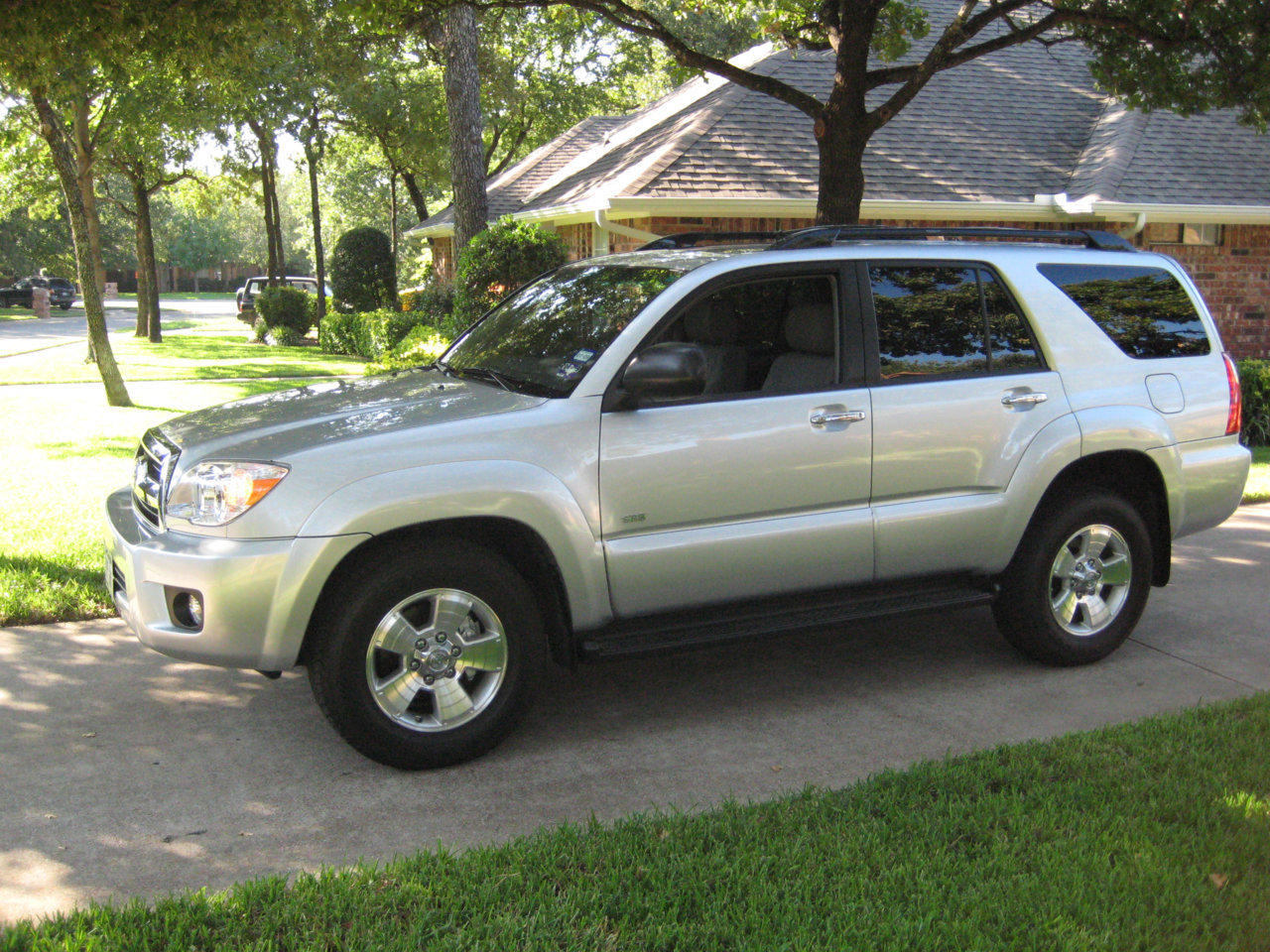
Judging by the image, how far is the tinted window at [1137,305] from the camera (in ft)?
18.2

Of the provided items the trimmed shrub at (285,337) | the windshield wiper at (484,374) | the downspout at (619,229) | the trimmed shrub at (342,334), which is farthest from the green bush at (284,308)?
the windshield wiper at (484,374)

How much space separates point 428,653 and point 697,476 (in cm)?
123

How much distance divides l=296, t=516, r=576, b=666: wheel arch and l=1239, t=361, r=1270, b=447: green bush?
1079 centimetres

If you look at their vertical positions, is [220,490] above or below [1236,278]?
below

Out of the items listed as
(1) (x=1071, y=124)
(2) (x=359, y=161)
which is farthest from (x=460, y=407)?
(2) (x=359, y=161)

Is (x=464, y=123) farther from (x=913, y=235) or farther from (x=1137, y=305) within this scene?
(x=1137, y=305)

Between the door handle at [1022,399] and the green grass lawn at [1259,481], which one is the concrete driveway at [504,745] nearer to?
the door handle at [1022,399]

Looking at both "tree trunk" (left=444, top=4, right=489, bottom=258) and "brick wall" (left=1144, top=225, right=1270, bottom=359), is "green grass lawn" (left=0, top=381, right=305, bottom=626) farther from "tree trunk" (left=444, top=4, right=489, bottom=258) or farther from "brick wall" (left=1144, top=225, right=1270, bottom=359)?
"brick wall" (left=1144, top=225, right=1270, bottom=359)

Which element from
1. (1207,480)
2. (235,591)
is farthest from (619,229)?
(235,591)

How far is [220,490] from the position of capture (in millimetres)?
4152

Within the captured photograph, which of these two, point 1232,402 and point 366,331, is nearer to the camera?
point 1232,402

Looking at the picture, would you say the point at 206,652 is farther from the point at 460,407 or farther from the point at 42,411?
the point at 42,411

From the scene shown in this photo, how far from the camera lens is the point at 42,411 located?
14602 mm

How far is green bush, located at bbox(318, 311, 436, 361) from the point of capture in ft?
74.4
